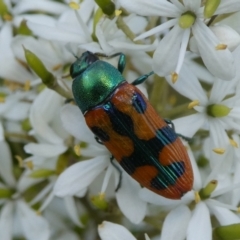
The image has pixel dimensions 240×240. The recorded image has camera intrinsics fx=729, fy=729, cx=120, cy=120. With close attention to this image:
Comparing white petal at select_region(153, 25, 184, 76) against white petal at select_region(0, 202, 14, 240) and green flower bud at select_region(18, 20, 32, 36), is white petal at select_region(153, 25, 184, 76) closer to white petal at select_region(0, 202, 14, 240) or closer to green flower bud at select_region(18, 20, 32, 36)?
green flower bud at select_region(18, 20, 32, 36)

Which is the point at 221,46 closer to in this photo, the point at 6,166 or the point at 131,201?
the point at 131,201

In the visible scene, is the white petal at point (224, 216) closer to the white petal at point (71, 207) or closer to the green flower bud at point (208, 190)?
the green flower bud at point (208, 190)

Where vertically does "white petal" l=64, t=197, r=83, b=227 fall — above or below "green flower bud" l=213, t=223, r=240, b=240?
below

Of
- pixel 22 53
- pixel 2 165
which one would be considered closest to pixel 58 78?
pixel 22 53

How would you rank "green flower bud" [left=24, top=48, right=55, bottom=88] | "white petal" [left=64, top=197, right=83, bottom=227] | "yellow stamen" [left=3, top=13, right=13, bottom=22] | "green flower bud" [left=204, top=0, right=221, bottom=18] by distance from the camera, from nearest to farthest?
"green flower bud" [left=204, top=0, right=221, bottom=18], "green flower bud" [left=24, top=48, right=55, bottom=88], "white petal" [left=64, top=197, right=83, bottom=227], "yellow stamen" [left=3, top=13, right=13, bottom=22]

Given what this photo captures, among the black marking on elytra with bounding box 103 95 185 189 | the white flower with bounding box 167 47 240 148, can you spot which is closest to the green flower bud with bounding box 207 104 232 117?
the white flower with bounding box 167 47 240 148

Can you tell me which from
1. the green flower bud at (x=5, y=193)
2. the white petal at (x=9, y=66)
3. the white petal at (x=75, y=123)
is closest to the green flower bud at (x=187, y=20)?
the white petal at (x=75, y=123)
